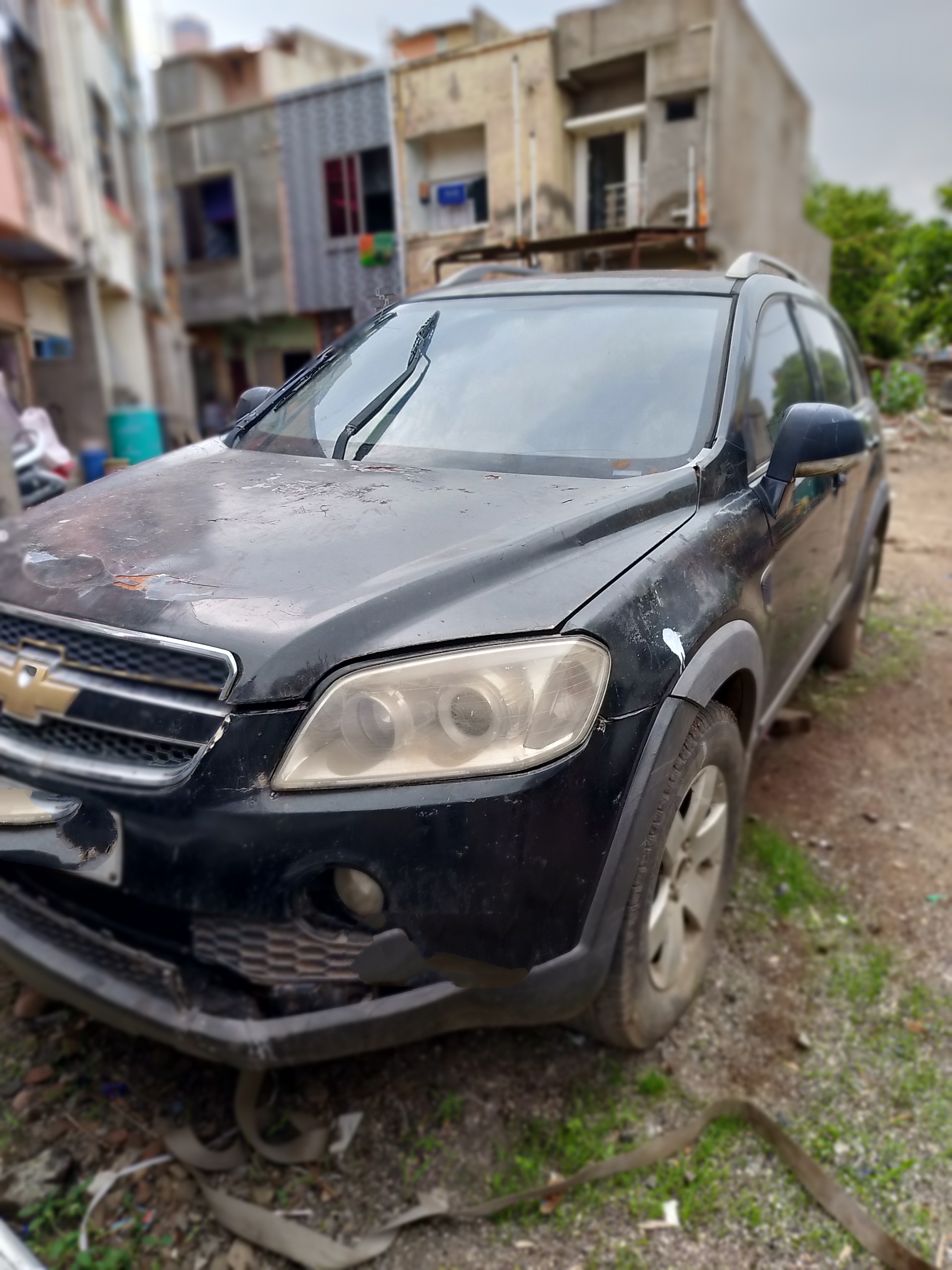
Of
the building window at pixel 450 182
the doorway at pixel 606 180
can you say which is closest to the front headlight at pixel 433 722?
the doorway at pixel 606 180

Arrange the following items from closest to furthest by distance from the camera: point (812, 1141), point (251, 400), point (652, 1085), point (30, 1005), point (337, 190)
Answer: point (812, 1141) < point (652, 1085) < point (30, 1005) < point (251, 400) < point (337, 190)

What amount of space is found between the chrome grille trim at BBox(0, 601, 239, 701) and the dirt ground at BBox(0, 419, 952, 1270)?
111 cm

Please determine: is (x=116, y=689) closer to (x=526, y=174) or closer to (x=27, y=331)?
(x=526, y=174)

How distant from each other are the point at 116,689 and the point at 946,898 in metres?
2.50

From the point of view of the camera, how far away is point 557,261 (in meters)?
7.16

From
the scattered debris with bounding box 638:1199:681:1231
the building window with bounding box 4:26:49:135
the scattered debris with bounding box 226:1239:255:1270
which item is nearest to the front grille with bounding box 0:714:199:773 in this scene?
the scattered debris with bounding box 226:1239:255:1270

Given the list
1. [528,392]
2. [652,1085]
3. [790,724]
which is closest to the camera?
[652,1085]

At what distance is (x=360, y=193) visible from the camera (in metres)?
15.5

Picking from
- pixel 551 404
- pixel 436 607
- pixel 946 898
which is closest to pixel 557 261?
pixel 551 404

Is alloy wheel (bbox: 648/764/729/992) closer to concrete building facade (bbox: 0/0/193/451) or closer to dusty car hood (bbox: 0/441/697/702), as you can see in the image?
dusty car hood (bbox: 0/441/697/702)

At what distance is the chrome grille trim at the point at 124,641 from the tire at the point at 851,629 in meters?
3.32

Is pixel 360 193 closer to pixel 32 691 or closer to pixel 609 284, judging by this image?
pixel 609 284

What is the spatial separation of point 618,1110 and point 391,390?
77.8 inches

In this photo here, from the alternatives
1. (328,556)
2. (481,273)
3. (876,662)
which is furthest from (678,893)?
(876,662)
